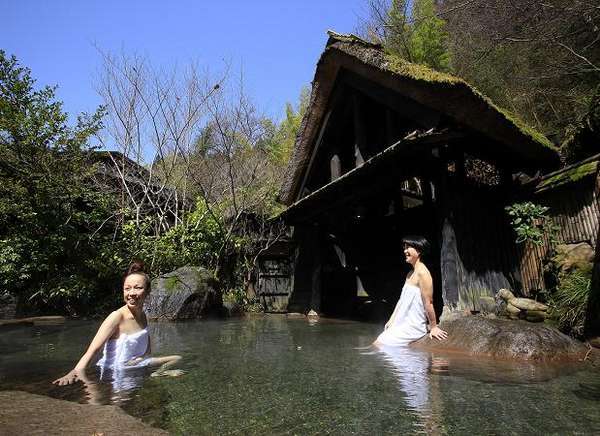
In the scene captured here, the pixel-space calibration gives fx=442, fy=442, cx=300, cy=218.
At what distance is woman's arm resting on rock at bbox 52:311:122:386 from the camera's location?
11.8 ft

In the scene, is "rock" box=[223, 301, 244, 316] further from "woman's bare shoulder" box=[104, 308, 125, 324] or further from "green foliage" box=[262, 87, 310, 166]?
"green foliage" box=[262, 87, 310, 166]

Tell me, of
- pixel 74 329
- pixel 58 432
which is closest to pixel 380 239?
pixel 74 329

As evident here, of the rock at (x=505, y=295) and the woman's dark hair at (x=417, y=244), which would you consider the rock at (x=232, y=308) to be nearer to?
the rock at (x=505, y=295)

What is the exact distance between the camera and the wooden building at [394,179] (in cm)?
694

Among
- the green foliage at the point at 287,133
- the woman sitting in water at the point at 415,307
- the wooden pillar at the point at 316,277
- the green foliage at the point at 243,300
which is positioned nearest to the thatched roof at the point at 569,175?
the woman sitting in water at the point at 415,307

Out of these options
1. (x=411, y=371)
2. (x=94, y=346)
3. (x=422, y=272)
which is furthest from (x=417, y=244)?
(x=94, y=346)

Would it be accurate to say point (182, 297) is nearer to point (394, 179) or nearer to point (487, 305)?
point (394, 179)

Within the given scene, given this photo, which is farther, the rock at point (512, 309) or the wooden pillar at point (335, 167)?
the wooden pillar at point (335, 167)

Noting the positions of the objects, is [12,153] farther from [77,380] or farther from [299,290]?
[77,380]

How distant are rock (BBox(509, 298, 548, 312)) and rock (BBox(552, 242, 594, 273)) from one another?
593 mm

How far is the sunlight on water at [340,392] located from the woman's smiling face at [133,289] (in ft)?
2.13

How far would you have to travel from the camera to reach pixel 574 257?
20.5ft

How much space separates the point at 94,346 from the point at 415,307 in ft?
11.6

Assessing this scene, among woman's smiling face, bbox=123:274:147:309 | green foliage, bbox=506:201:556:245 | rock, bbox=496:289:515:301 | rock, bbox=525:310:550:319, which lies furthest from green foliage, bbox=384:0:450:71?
woman's smiling face, bbox=123:274:147:309
